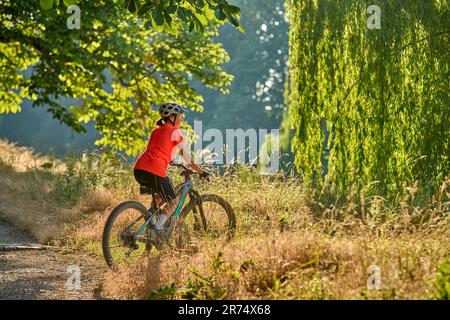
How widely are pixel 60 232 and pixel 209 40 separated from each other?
9.72m

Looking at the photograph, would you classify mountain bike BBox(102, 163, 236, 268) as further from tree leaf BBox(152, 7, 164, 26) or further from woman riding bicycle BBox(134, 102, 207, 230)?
tree leaf BBox(152, 7, 164, 26)

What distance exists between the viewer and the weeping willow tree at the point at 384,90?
10492 millimetres

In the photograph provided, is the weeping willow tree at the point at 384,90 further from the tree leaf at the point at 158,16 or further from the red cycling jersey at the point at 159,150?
the tree leaf at the point at 158,16

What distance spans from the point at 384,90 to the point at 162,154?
13.8ft

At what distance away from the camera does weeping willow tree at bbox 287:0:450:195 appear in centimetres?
1049

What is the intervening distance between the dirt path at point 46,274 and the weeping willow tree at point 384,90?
4100 millimetres

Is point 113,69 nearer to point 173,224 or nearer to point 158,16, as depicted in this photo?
point 173,224

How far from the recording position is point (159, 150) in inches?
311

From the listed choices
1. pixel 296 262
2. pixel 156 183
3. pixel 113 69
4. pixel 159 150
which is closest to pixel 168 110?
pixel 159 150

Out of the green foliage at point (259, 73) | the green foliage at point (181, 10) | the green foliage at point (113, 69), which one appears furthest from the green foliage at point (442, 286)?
the green foliage at point (259, 73)

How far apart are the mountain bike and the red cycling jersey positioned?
0.30 metres

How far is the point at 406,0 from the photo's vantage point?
1062cm

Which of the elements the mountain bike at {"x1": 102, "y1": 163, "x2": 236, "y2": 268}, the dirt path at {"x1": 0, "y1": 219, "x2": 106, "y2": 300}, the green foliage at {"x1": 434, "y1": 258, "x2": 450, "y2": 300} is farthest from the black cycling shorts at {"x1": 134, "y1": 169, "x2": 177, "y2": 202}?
the green foliage at {"x1": 434, "y1": 258, "x2": 450, "y2": 300}
